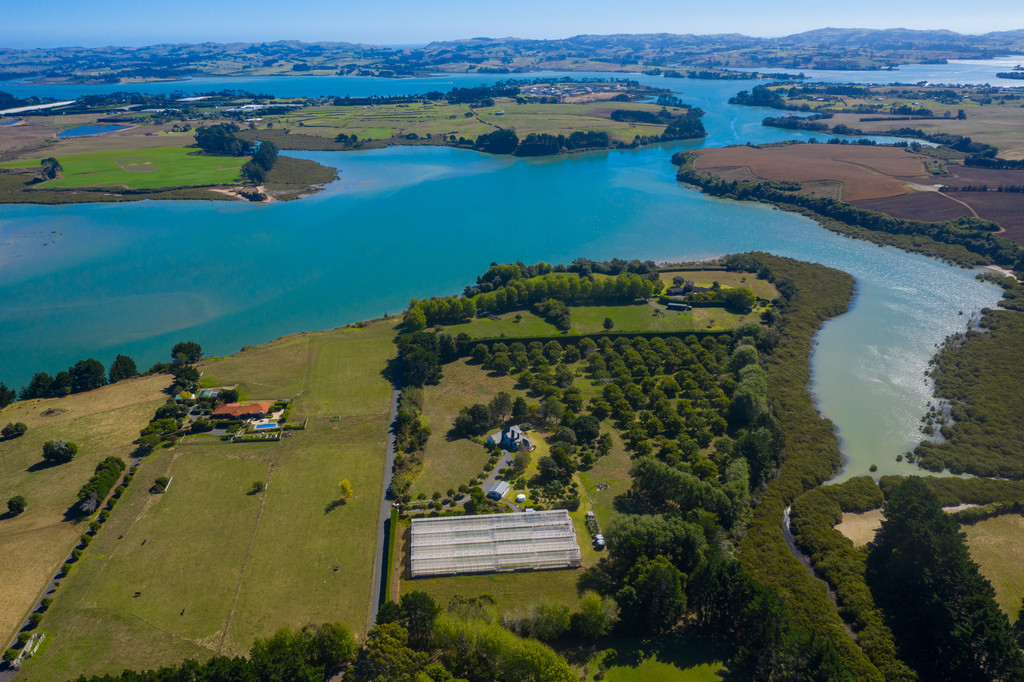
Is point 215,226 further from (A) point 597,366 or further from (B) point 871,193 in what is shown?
(B) point 871,193

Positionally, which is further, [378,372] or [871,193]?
[871,193]

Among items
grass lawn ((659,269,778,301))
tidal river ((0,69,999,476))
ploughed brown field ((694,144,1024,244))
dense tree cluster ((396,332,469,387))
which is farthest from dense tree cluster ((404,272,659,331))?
ploughed brown field ((694,144,1024,244))

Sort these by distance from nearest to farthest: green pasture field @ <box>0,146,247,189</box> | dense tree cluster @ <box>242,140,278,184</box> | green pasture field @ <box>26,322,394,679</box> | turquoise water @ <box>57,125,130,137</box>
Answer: green pasture field @ <box>26,322,394,679</box> → green pasture field @ <box>0,146,247,189</box> → dense tree cluster @ <box>242,140,278,184</box> → turquoise water @ <box>57,125,130,137</box>

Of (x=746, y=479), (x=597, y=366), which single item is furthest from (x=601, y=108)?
(x=746, y=479)

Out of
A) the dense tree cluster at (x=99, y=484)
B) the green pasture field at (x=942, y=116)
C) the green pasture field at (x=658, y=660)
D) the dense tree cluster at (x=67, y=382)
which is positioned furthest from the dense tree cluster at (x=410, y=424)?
the green pasture field at (x=942, y=116)

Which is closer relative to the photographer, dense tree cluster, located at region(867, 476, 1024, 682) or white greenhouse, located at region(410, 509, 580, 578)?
dense tree cluster, located at region(867, 476, 1024, 682)

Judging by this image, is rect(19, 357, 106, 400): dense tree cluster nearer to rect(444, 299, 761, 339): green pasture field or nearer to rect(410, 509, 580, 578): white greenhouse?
rect(444, 299, 761, 339): green pasture field
